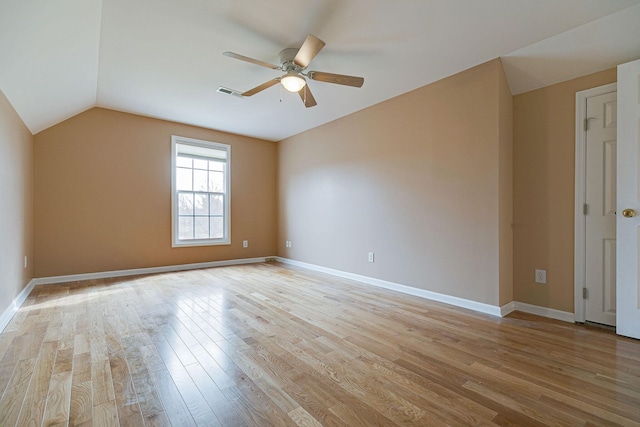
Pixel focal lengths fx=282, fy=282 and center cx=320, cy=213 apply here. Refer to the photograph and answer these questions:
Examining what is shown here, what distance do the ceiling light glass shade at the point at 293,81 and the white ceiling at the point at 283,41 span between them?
28 centimetres

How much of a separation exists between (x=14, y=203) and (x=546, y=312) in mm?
5404

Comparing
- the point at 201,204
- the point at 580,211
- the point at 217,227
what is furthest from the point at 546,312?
the point at 201,204

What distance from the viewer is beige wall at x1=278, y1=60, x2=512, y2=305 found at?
2.78 meters

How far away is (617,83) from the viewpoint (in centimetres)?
233

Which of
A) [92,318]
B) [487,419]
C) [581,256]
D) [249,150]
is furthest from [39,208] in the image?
[581,256]

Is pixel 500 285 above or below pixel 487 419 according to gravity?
above

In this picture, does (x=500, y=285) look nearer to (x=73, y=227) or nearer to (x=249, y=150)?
(x=249, y=150)

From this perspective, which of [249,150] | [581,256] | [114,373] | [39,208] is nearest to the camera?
[114,373]

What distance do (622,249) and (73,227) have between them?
6.15m

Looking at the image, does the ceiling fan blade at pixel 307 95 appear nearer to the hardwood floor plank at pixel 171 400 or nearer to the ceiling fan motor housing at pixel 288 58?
the ceiling fan motor housing at pixel 288 58

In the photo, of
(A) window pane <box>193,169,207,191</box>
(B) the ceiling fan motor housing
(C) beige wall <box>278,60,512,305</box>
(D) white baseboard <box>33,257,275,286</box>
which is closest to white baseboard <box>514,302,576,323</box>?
(C) beige wall <box>278,60,512,305</box>

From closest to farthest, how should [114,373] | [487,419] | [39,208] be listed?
[487,419] < [114,373] < [39,208]

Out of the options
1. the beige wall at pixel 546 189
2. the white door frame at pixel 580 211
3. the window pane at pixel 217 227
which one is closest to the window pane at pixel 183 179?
the window pane at pixel 217 227

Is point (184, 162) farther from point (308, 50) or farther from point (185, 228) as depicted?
point (308, 50)
